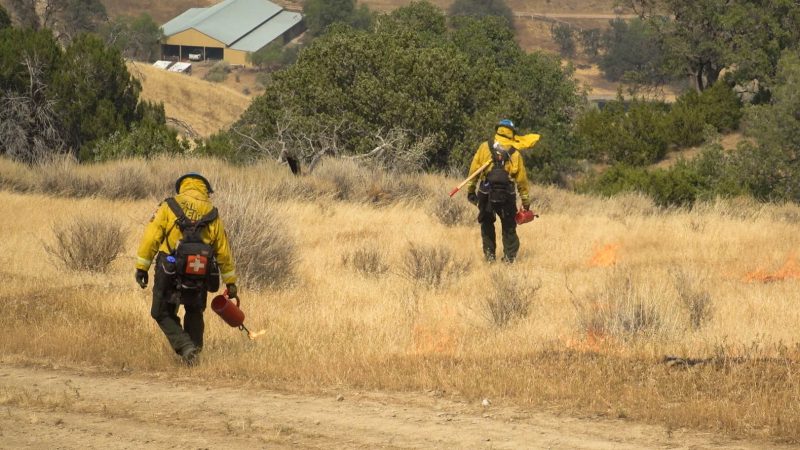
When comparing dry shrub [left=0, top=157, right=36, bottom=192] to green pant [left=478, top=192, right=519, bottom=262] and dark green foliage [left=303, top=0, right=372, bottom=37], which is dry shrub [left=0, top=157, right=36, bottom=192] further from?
dark green foliage [left=303, top=0, right=372, bottom=37]

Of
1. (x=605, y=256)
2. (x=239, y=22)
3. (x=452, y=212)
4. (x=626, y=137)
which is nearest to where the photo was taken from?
(x=605, y=256)

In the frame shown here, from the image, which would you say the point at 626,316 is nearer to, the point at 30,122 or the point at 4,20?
the point at 30,122

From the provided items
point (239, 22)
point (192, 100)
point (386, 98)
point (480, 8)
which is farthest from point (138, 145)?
point (480, 8)

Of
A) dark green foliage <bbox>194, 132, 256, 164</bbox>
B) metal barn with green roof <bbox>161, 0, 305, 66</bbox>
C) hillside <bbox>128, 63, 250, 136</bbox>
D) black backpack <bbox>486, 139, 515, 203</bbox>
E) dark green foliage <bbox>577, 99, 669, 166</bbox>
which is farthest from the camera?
metal barn with green roof <bbox>161, 0, 305, 66</bbox>

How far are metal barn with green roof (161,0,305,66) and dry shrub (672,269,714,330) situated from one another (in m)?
112

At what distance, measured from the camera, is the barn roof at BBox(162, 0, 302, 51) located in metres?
127

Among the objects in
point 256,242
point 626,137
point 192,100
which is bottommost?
point 192,100

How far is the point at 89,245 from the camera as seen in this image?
15.5 metres

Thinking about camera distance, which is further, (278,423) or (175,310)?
(175,310)

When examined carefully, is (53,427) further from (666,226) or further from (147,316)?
(666,226)

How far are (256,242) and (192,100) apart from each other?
234 feet

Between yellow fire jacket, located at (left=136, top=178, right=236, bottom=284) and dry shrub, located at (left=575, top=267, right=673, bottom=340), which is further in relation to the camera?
dry shrub, located at (left=575, top=267, right=673, bottom=340)

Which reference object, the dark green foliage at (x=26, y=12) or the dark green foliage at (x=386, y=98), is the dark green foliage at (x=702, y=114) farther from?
the dark green foliage at (x=26, y=12)

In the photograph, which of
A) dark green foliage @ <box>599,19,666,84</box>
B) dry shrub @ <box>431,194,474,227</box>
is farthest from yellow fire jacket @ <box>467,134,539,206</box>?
dark green foliage @ <box>599,19,666,84</box>
